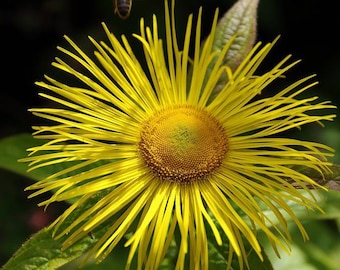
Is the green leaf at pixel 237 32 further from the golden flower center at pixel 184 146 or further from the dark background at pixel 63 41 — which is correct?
the dark background at pixel 63 41

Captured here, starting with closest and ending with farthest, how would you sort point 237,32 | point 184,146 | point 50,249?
point 50,249 → point 184,146 → point 237,32

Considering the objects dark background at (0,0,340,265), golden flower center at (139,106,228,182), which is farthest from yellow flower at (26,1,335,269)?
dark background at (0,0,340,265)

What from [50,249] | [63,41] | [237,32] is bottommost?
[50,249]

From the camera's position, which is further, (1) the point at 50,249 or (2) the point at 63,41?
(2) the point at 63,41

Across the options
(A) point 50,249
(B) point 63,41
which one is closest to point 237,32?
(A) point 50,249

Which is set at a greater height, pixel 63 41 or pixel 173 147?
pixel 63 41

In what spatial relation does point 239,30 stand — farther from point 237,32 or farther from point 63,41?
point 63,41

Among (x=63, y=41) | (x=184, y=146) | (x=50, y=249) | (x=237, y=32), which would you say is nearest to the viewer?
(x=50, y=249)

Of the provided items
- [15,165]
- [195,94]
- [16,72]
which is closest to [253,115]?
[195,94]
